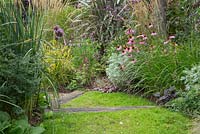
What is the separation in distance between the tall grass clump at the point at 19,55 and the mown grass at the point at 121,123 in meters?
0.38

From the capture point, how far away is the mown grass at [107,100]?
4605 millimetres

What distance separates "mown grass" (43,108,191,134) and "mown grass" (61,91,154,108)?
16.6 inches

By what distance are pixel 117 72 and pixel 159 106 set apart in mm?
933

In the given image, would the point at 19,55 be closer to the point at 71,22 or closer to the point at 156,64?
the point at 156,64

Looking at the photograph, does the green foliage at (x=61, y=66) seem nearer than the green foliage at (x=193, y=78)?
No

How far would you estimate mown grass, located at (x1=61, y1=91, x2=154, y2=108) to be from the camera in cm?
461

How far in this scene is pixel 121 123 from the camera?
3.82m

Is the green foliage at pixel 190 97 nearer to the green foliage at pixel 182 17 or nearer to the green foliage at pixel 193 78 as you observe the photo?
the green foliage at pixel 193 78

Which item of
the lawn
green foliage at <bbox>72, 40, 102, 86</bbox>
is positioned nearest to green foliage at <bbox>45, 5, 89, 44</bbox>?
green foliage at <bbox>72, 40, 102, 86</bbox>

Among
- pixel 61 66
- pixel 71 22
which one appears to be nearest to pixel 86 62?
pixel 61 66

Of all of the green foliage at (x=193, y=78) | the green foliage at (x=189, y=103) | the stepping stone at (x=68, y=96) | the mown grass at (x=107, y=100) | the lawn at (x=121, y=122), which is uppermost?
the green foliage at (x=193, y=78)

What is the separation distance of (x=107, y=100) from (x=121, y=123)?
102cm

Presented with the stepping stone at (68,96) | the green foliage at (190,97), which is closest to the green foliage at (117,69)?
the stepping stone at (68,96)

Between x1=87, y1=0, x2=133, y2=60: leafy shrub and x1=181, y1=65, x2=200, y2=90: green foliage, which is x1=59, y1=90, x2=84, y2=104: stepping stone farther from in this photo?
x1=181, y1=65, x2=200, y2=90: green foliage
